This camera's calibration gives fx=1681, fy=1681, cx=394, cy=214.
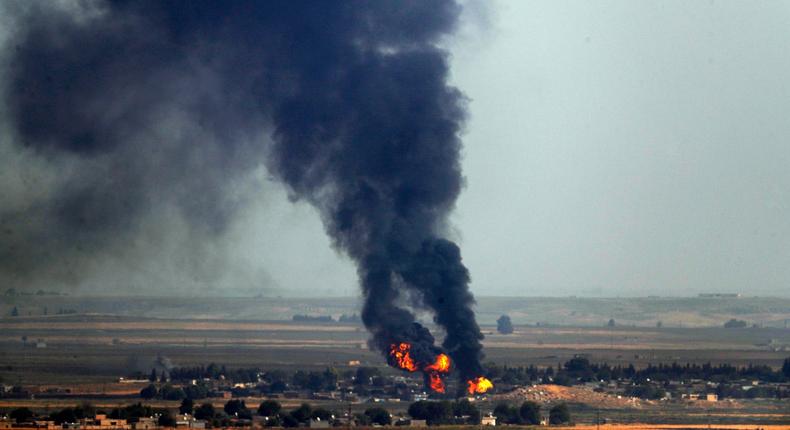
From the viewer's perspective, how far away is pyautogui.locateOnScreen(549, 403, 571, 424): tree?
99.2m

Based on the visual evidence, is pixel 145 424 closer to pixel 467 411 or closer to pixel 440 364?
pixel 467 411

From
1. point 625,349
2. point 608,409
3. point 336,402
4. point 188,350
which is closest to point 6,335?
point 188,350

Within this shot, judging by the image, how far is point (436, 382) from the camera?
109 meters

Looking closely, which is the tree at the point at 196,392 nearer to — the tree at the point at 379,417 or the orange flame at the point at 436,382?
the orange flame at the point at 436,382

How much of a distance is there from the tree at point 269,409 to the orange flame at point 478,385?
13180 mm

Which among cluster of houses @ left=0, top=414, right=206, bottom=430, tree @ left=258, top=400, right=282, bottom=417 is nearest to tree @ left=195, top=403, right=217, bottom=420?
cluster of houses @ left=0, top=414, right=206, bottom=430

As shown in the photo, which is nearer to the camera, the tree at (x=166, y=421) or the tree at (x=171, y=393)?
the tree at (x=166, y=421)

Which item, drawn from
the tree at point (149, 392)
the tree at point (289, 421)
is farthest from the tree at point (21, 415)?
the tree at point (149, 392)

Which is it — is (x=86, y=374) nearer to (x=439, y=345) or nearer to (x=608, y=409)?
(x=439, y=345)

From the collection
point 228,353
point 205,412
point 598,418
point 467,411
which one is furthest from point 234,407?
point 228,353

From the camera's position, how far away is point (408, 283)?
108m

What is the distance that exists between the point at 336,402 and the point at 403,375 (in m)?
13.5

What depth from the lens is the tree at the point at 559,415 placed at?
3907 inches

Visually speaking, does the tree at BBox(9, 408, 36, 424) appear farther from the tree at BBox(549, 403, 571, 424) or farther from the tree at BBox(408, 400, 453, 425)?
the tree at BBox(549, 403, 571, 424)
